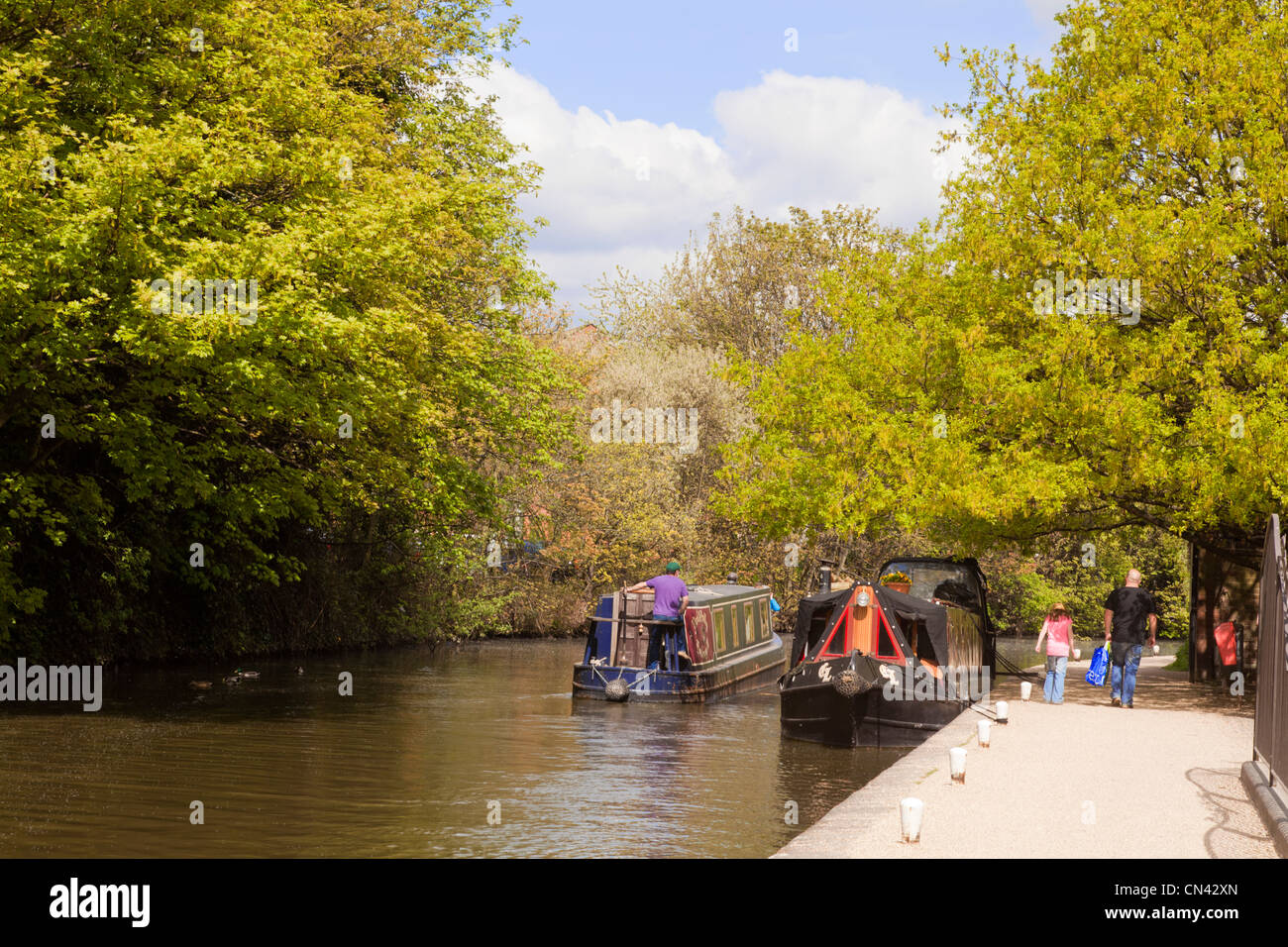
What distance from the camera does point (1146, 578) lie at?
53781 mm

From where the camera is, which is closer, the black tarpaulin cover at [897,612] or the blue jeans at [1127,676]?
the blue jeans at [1127,676]

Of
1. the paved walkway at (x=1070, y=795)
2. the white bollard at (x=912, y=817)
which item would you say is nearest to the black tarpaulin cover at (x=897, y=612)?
the paved walkway at (x=1070, y=795)

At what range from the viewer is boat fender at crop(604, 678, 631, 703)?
24031mm

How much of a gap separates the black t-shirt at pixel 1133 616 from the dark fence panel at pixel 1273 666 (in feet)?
22.4

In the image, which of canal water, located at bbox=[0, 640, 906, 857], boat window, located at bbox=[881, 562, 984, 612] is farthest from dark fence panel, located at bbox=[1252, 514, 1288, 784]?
boat window, located at bbox=[881, 562, 984, 612]

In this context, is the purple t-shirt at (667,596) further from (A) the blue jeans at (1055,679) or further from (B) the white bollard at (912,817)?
(B) the white bollard at (912,817)

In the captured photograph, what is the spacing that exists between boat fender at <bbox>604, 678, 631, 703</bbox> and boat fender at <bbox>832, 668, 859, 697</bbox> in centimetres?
576

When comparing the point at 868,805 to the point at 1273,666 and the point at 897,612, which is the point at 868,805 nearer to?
the point at 1273,666

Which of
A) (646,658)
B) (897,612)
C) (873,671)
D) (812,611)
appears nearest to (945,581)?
(812,611)

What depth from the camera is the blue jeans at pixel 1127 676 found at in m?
19.5

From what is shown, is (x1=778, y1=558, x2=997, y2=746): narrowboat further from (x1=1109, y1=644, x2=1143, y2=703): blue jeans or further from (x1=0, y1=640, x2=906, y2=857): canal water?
(x1=1109, y1=644, x2=1143, y2=703): blue jeans

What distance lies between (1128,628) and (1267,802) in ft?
30.8

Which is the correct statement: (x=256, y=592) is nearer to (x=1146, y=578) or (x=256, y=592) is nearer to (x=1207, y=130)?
(x=1207, y=130)

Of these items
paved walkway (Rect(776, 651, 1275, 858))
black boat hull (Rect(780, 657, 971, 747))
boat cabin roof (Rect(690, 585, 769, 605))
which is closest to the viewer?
paved walkway (Rect(776, 651, 1275, 858))
